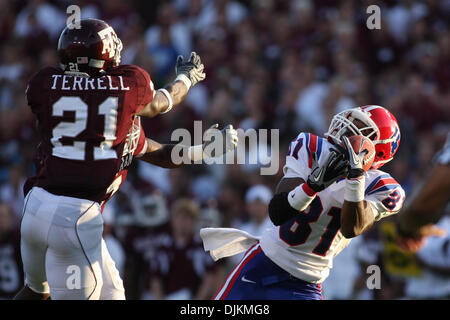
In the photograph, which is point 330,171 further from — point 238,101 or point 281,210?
point 238,101

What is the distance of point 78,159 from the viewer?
13.8 feet

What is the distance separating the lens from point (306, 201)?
4.07 m

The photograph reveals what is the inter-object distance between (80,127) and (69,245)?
Result: 632mm

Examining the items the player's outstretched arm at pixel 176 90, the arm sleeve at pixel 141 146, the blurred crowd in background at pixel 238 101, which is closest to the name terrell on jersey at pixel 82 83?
the player's outstretched arm at pixel 176 90

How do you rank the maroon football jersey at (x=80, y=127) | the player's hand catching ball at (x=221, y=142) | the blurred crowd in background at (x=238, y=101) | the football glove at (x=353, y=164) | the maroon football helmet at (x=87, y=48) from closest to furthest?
the football glove at (x=353, y=164) < the maroon football jersey at (x=80, y=127) < the maroon football helmet at (x=87, y=48) < the player's hand catching ball at (x=221, y=142) < the blurred crowd in background at (x=238, y=101)

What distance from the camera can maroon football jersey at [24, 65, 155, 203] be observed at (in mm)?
4195

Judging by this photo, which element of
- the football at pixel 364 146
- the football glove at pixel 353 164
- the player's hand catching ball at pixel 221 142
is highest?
the player's hand catching ball at pixel 221 142

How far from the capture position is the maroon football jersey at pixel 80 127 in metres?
4.20

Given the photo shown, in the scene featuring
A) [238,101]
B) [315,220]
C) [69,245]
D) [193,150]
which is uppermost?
[238,101]

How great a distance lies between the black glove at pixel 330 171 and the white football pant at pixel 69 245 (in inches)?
46.4

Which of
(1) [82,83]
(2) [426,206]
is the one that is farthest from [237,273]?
(1) [82,83]

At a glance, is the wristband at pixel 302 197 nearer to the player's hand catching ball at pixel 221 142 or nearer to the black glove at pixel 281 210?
the black glove at pixel 281 210

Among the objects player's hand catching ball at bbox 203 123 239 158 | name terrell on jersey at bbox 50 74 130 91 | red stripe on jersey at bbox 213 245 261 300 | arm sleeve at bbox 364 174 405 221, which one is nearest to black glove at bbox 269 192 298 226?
arm sleeve at bbox 364 174 405 221

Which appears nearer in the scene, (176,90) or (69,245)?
(69,245)
